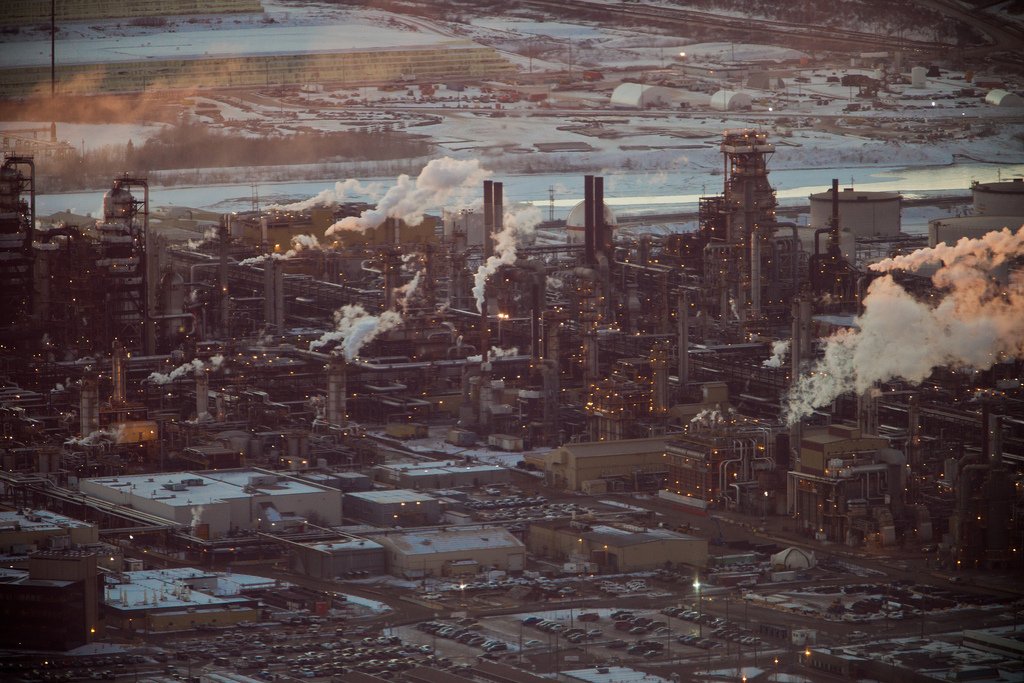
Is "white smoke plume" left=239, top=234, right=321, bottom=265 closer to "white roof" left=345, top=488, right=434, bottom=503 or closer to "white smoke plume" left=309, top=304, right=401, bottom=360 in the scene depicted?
"white smoke plume" left=309, top=304, right=401, bottom=360

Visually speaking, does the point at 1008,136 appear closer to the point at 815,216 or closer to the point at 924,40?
the point at 924,40

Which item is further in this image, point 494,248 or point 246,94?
point 246,94

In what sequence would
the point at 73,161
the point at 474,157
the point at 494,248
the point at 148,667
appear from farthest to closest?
the point at 474,157 < the point at 73,161 < the point at 494,248 < the point at 148,667

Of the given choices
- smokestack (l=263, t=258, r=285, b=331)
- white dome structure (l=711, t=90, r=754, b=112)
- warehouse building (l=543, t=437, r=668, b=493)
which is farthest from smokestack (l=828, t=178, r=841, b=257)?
white dome structure (l=711, t=90, r=754, b=112)

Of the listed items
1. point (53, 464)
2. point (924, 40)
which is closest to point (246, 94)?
point (924, 40)

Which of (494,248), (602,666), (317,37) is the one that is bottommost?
(602,666)

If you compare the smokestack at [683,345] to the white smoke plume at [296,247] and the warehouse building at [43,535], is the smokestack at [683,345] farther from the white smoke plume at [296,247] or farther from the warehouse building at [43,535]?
the warehouse building at [43,535]
